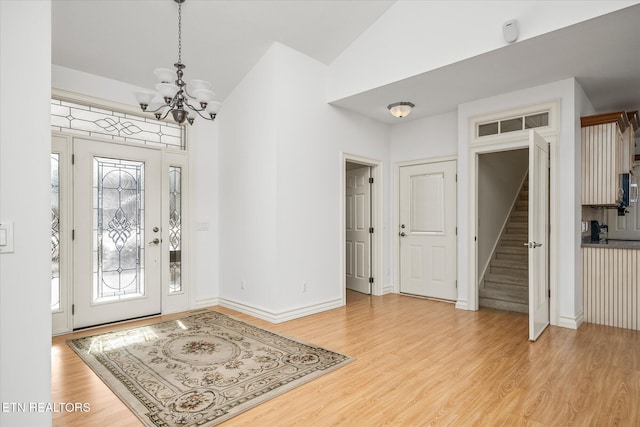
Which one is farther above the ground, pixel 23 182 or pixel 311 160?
pixel 311 160

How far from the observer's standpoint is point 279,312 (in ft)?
14.7

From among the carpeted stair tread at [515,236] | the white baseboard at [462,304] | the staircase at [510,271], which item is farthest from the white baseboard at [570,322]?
the carpeted stair tread at [515,236]

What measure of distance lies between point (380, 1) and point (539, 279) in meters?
3.66

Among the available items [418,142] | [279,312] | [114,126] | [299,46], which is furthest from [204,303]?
[418,142]

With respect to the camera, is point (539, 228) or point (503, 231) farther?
point (503, 231)

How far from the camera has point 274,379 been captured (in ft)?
9.34

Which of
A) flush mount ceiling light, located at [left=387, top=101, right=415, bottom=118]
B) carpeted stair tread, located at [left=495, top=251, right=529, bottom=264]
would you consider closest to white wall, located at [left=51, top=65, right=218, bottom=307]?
flush mount ceiling light, located at [left=387, top=101, right=415, bottom=118]

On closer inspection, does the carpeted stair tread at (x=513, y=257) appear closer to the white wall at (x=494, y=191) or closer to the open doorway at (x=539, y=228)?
the white wall at (x=494, y=191)

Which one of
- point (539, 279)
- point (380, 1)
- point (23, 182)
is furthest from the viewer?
point (380, 1)

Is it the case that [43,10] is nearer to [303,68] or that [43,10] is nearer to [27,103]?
[27,103]

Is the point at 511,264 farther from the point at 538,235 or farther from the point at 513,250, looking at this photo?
the point at 538,235

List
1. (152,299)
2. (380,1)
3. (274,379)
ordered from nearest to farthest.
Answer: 1. (274,379)
2. (380,1)
3. (152,299)

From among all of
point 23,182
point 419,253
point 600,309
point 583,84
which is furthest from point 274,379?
point 583,84

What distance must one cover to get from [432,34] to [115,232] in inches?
174
